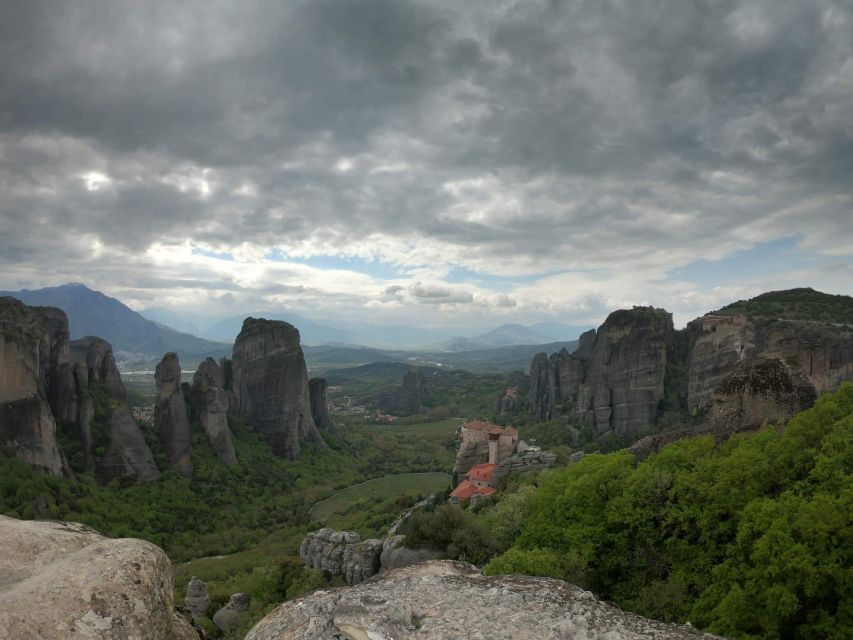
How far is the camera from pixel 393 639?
8.52 metres

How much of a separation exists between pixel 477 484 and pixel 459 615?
43274 mm

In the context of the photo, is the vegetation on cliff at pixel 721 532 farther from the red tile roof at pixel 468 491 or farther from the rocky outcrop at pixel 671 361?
the rocky outcrop at pixel 671 361

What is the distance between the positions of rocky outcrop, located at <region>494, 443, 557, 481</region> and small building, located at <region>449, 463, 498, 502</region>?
1.09 m

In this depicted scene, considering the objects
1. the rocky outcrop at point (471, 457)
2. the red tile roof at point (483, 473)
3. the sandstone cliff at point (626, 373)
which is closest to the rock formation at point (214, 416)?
the rocky outcrop at point (471, 457)

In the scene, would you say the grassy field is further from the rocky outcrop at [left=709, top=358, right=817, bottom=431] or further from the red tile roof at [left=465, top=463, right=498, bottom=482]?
the rocky outcrop at [left=709, top=358, right=817, bottom=431]

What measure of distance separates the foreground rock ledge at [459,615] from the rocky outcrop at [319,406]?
322 ft

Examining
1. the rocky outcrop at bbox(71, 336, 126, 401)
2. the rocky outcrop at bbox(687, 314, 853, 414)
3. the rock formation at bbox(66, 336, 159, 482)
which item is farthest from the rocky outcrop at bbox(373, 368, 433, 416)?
the rock formation at bbox(66, 336, 159, 482)

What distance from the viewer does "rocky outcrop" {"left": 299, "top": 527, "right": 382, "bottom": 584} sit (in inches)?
1156

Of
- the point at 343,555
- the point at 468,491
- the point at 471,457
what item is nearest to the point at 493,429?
the point at 471,457

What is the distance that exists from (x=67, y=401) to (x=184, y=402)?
14.7m

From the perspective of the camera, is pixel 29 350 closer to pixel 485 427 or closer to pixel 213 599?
pixel 213 599

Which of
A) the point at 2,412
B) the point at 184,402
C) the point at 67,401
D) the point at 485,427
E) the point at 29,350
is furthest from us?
the point at 184,402

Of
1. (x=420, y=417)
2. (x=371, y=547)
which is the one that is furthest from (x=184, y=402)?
(x=420, y=417)

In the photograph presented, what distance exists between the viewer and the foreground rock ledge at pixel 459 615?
8797 millimetres
